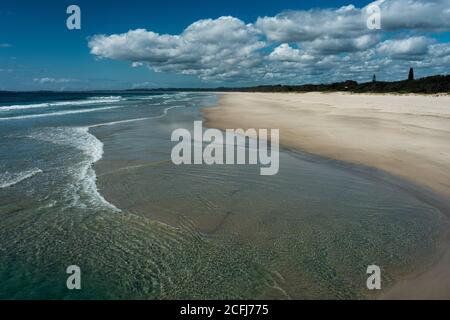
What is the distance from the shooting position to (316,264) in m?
4.92

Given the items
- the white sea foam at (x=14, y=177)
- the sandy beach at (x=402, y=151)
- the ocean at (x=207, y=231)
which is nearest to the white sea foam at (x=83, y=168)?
the ocean at (x=207, y=231)

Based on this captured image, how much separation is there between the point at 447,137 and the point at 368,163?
6.18m

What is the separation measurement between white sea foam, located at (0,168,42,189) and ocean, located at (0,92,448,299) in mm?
33

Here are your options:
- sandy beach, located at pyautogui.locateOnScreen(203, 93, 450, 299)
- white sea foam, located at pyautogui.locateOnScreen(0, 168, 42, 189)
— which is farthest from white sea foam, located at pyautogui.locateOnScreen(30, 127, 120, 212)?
sandy beach, located at pyautogui.locateOnScreen(203, 93, 450, 299)

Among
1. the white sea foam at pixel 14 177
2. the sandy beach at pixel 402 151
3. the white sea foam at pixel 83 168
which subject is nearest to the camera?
the sandy beach at pixel 402 151

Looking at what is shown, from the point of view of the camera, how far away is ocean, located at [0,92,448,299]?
4.53m

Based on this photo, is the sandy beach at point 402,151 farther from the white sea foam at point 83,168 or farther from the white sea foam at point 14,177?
the white sea foam at point 14,177

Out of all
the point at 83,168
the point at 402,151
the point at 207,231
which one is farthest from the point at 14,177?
the point at 402,151

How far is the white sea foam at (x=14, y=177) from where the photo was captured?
8547 mm

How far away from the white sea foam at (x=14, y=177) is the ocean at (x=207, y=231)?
0.03m

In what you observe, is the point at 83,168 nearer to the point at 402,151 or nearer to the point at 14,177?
the point at 14,177

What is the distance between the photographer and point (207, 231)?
237 inches
